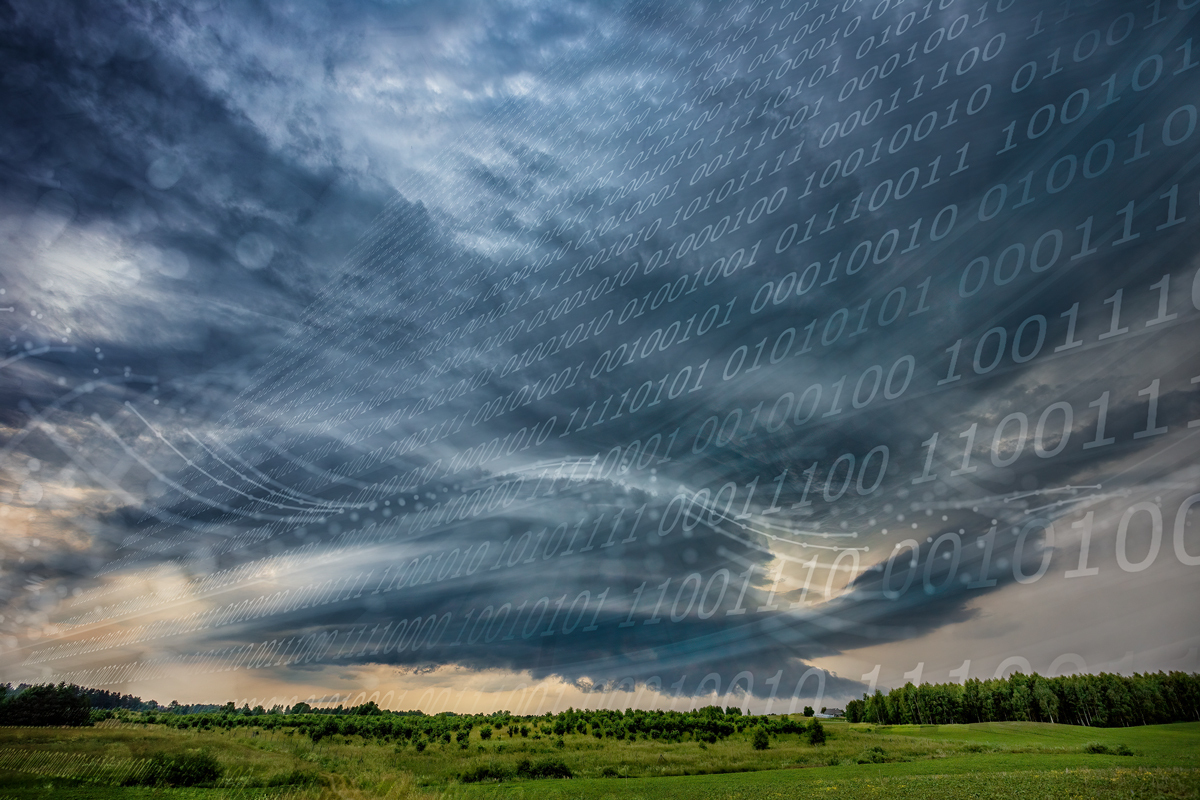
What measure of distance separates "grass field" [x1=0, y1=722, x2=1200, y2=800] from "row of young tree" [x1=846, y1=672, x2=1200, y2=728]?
34967mm

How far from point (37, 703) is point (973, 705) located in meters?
121

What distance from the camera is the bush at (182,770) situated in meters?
33.3

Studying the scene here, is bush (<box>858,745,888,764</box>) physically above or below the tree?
above

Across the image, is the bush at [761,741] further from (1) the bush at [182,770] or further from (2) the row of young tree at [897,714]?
(1) the bush at [182,770]

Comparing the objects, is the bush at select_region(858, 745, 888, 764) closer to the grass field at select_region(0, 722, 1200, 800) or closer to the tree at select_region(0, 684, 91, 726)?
the grass field at select_region(0, 722, 1200, 800)

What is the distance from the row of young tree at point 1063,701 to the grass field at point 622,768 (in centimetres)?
3497

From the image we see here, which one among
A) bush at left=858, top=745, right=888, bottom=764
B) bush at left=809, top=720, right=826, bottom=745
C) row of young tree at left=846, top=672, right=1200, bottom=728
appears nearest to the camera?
bush at left=858, top=745, right=888, bottom=764

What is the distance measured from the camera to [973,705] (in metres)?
96.5

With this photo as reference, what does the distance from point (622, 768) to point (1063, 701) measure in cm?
8276

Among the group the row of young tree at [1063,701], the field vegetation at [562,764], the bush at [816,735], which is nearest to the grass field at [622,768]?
the field vegetation at [562,764]

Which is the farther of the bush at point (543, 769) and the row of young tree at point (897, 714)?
the row of young tree at point (897, 714)

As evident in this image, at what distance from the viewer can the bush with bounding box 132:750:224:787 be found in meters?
33.3

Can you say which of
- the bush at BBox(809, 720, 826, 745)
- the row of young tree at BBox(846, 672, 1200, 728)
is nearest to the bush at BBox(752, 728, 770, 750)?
Result: the bush at BBox(809, 720, 826, 745)

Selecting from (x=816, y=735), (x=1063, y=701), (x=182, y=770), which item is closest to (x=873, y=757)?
(x=816, y=735)
